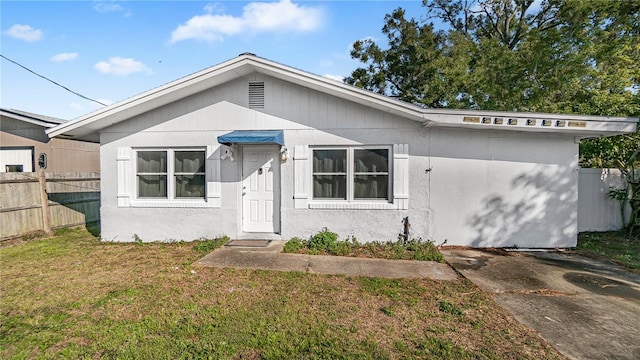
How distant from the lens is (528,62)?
11281mm

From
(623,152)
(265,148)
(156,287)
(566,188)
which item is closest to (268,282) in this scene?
(156,287)

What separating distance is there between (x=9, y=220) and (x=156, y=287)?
572 cm

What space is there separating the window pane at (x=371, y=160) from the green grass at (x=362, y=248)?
5.64 ft

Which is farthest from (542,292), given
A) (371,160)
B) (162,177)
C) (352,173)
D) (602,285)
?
(162,177)

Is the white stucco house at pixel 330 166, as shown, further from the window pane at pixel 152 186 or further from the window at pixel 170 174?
the window pane at pixel 152 186

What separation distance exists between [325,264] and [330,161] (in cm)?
249

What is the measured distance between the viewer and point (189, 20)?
9.53 m

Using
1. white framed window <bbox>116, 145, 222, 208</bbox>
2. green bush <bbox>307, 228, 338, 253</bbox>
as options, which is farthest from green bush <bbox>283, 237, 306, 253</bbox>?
white framed window <bbox>116, 145, 222, 208</bbox>

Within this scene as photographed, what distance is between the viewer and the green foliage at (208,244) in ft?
20.3

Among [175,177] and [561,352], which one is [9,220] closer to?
[175,177]

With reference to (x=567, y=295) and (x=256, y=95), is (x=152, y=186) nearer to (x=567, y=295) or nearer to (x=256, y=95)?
(x=256, y=95)

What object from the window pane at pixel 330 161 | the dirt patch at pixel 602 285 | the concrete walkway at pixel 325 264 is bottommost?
the dirt patch at pixel 602 285

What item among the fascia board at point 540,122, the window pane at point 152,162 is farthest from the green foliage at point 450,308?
the window pane at point 152,162

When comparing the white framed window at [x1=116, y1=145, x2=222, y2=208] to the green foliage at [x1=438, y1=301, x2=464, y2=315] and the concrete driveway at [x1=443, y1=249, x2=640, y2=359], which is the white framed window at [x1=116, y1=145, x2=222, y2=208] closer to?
the green foliage at [x1=438, y1=301, x2=464, y2=315]
